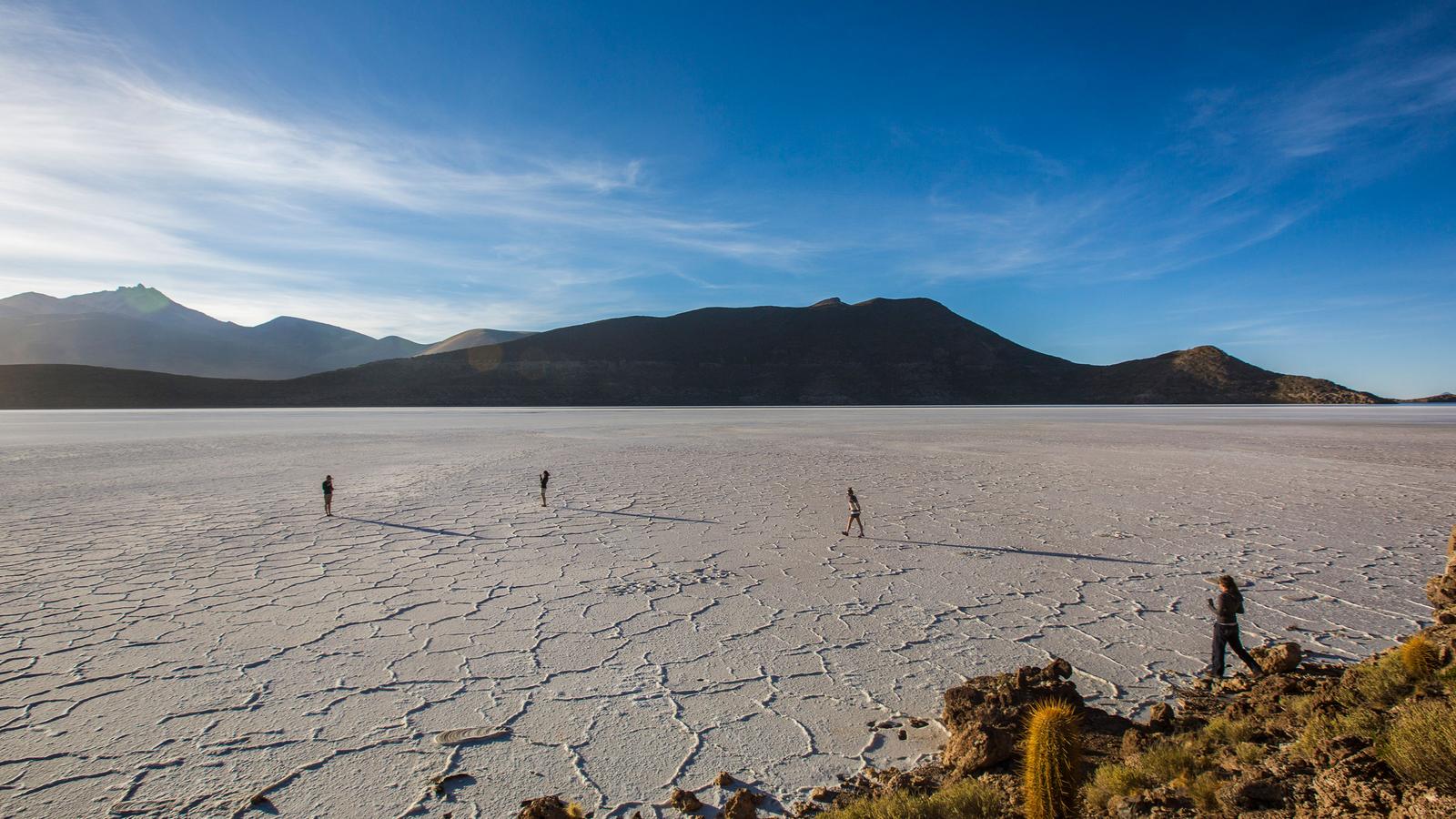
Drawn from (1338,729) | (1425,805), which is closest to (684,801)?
(1425,805)

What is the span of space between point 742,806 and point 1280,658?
11.3 ft

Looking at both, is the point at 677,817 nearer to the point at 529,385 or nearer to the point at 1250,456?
the point at 1250,456

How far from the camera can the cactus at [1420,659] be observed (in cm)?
312

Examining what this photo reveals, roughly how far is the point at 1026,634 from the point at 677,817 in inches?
132

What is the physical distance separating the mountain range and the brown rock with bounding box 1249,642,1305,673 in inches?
6259

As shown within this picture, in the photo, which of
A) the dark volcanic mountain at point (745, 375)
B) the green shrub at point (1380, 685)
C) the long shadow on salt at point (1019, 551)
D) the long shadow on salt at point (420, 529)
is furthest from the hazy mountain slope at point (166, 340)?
the green shrub at point (1380, 685)

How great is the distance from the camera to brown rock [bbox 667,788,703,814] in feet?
10.5

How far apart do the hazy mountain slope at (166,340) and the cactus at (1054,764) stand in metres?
159

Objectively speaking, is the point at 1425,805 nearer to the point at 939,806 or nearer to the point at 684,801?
the point at 939,806

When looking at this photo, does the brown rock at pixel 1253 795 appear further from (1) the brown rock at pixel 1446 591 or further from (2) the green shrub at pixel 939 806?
(1) the brown rock at pixel 1446 591

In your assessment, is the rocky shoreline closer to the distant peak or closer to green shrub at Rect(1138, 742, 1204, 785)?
green shrub at Rect(1138, 742, 1204, 785)

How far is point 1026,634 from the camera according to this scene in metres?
5.36

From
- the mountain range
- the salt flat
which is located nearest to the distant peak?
the salt flat

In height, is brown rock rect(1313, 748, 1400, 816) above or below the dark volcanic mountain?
below
